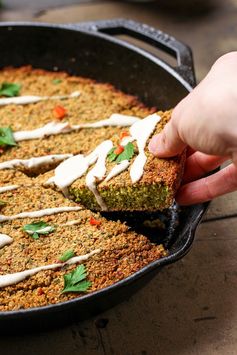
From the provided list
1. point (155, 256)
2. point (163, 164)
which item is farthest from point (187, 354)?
point (163, 164)

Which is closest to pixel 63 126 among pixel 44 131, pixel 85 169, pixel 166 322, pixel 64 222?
pixel 44 131

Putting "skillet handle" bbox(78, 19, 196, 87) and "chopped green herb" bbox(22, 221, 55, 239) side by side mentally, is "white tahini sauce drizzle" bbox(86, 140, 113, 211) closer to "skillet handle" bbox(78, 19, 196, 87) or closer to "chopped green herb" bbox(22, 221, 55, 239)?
"chopped green herb" bbox(22, 221, 55, 239)

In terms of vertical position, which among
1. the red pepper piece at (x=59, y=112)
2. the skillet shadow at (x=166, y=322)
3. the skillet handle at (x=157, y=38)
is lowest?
the skillet shadow at (x=166, y=322)

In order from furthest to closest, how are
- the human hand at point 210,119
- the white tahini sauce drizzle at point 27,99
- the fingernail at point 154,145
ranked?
1. the white tahini sauce drizzle at point 27,99
2. the fingernail at point 154,145
3. the human hand at point 210,119

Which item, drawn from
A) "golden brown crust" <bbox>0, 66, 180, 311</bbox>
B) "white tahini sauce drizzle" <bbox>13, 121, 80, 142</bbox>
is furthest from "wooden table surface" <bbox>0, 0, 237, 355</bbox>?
"white tahini sauce drizzle" <bbox>13, 121, 80, 142</bbox>

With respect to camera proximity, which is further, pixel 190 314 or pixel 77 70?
pixel 77 70

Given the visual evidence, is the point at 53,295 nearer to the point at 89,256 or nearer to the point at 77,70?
the point at 89,256

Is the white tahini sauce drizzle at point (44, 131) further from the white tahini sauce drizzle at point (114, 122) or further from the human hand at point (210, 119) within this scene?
the human hand at point (210, 119)

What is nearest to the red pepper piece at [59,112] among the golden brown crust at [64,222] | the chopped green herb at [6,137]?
the golden brown crust at [64,222]
